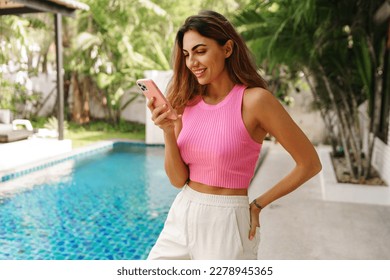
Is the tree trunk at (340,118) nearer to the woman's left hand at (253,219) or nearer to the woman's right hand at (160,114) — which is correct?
the woman's left hand at (253,219)

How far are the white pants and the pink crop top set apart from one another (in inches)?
2.4

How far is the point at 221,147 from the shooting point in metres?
1.35

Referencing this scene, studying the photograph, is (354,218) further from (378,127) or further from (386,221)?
(378,127)

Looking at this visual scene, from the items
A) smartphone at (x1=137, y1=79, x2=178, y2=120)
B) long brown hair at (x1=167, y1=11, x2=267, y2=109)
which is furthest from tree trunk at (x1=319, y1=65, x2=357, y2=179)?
smartphone at (x1=137, y1=79, x2=178, y2=120)

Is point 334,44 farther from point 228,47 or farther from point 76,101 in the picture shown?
point 76,101

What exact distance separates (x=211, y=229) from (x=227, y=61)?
1.95 feet

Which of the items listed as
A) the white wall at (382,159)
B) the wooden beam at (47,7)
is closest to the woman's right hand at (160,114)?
the white wall at (382,159)

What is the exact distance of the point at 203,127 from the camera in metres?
1.40

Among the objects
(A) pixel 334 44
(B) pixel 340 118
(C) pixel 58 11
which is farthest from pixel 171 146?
(C) pixel 58 11

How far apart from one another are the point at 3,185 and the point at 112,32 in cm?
842

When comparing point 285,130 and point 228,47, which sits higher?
point 228,47

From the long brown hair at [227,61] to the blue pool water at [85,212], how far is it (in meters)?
2.83

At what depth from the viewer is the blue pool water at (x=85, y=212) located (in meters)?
4.16

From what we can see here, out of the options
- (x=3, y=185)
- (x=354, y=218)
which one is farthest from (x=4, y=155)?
(x=354, y=218)
